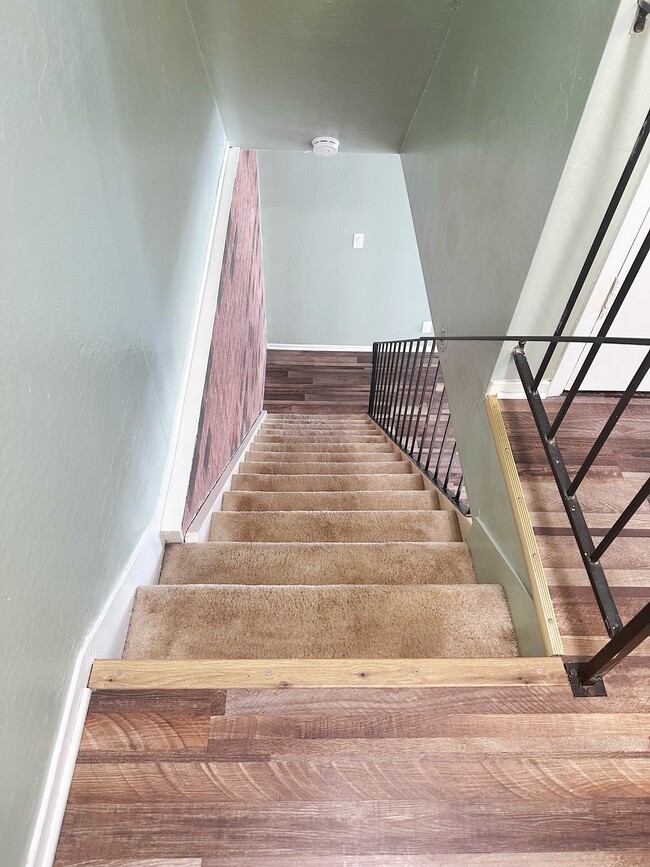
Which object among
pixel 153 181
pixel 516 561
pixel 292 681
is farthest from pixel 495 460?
pixel 153 181

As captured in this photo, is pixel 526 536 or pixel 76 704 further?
pixel 526 536

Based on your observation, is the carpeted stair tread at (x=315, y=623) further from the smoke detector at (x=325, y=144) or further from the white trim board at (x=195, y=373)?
the smoke detector at (x=325, y=144)

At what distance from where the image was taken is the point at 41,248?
0.84 metres

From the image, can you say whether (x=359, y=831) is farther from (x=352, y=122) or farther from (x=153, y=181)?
(x=352, y=122)

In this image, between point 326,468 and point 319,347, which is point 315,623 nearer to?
point 326,468

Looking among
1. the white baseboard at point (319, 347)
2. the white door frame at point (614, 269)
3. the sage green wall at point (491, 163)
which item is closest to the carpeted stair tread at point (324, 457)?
the sage green wall at point (491, 163)

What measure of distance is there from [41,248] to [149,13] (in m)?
1.09

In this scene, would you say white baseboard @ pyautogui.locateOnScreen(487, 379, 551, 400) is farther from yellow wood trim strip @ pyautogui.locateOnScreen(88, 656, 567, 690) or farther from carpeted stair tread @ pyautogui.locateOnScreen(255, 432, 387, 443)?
carpeted stair tread @ pyautogui.locateOnScreen(255, 432, 387, 443)

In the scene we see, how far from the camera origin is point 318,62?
7.52 feet

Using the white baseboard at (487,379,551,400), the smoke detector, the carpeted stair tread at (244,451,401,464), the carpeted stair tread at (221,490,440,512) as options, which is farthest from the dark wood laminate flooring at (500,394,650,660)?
the smoke detector

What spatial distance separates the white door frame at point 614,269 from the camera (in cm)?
130

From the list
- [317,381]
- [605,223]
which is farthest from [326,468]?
[317,381]

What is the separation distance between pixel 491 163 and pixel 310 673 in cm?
168

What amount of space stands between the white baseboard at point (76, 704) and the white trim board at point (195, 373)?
22 cm
